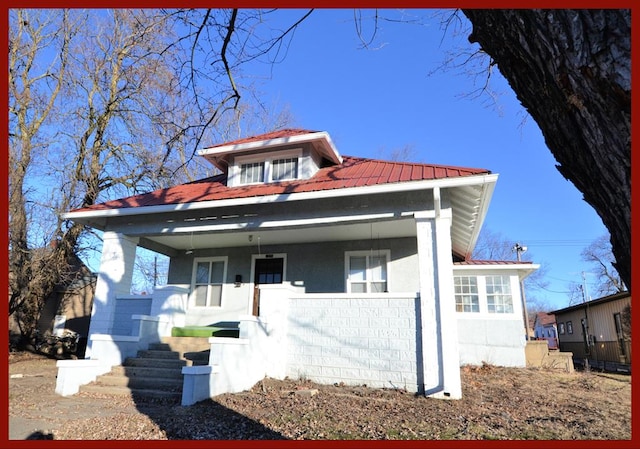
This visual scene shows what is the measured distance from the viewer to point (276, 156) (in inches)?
426

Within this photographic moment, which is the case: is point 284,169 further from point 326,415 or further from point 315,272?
point 326,415

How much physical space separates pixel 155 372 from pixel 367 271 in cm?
545

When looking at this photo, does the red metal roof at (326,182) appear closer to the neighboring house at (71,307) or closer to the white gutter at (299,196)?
the white gutter at (299,196)

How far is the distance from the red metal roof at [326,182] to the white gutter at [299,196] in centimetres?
14

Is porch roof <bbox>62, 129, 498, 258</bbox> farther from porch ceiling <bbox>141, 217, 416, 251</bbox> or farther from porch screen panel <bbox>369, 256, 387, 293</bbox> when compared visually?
porch screen panel <bbox>369, 256, 387, 293</bbox>

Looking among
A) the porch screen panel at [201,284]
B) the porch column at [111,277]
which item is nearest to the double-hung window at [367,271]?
→ the porch screen panel at [201,284]

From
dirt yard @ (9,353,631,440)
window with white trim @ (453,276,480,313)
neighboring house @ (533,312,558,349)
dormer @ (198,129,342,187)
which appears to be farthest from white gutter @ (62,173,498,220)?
neighboring house @ (533,312,558,349)

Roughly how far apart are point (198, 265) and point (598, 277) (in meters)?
46.3

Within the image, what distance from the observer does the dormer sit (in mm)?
10477

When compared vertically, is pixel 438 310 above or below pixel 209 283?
below

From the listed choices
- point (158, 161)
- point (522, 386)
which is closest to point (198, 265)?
point (158, 161)

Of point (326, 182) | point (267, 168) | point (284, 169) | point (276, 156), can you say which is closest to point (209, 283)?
point (267, 168)

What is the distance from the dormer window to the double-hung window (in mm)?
2647

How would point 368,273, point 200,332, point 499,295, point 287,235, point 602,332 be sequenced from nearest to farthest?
point 200,332
point 287,235
point 368,273
point 499,295
point 602,332
